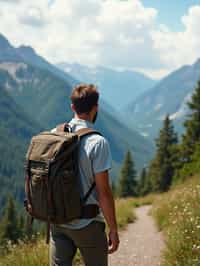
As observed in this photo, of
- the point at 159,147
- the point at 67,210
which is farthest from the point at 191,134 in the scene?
the point at 67,210

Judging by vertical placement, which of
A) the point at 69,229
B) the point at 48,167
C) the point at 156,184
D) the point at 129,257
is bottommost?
the point at 156,184

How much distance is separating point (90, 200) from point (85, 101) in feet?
2.93

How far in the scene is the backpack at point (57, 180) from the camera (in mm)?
3672

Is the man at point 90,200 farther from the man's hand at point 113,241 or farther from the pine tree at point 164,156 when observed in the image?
the pine tree at point 164,156

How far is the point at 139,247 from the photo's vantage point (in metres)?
8.72

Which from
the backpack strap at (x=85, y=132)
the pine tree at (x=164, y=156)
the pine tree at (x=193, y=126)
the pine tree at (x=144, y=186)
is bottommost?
the pine tree at (x=144, y=186)

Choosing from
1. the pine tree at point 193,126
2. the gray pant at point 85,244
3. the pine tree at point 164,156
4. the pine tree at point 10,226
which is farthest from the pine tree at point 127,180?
the gray pant at point 85,244

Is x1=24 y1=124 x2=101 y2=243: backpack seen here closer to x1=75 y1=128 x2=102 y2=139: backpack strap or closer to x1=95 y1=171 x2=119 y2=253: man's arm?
x1=75 y1=128 x2=102 y2=139: backpack strap

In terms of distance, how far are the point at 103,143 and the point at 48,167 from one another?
52 cm

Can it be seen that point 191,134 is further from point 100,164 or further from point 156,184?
point 100,164

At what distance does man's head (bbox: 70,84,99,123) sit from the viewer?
3.89 metres

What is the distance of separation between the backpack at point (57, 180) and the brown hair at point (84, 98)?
21 cm

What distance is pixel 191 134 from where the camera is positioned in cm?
3362

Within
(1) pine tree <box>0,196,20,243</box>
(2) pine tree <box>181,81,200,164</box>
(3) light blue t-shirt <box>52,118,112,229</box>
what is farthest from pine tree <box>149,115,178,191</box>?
(3) light blue t-shirt <box>52,118,112,229</box>
